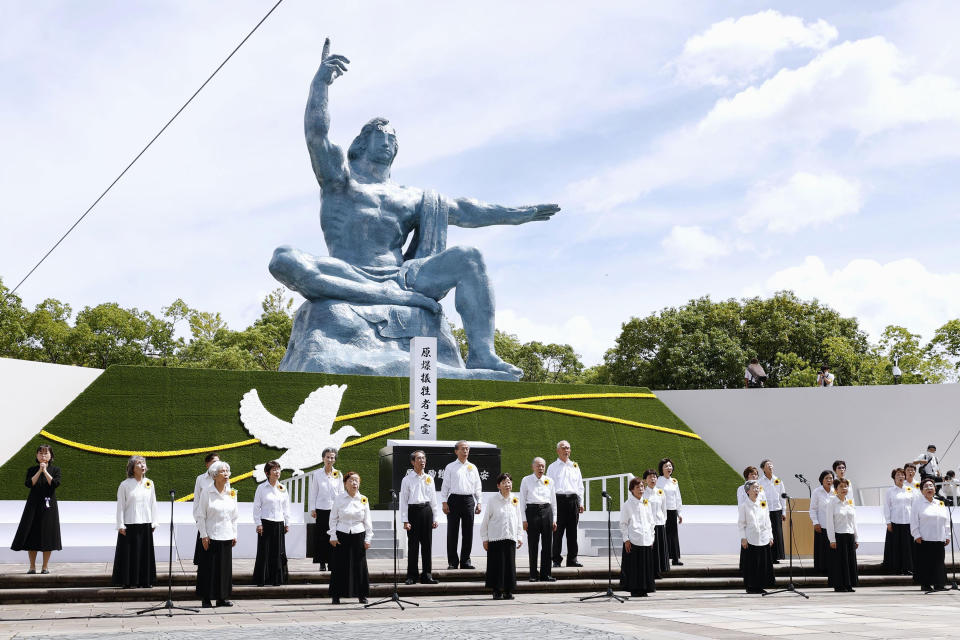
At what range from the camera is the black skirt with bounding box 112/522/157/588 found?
776 centimetres

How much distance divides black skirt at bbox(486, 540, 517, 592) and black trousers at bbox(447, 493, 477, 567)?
1.12m

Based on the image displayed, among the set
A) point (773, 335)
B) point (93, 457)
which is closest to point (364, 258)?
point (93, 457)

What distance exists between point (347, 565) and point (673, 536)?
168 inches

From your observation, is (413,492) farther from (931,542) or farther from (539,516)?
(931,542)

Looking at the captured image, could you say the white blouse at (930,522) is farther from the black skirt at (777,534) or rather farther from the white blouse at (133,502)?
the white blouse at (133,502)

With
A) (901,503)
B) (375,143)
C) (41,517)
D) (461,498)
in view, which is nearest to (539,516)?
(461,498)

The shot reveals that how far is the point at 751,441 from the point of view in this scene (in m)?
16.6

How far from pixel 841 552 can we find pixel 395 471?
15.8 feet

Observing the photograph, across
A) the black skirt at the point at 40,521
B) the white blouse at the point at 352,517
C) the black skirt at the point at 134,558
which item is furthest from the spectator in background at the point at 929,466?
the black skirt at the point at 40,521

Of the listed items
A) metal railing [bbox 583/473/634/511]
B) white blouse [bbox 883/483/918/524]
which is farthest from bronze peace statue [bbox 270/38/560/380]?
white blouse [bbox 883/483/918/524]

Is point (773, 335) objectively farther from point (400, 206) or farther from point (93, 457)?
point (93, 457)

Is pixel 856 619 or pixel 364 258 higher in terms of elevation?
pixel 364 258

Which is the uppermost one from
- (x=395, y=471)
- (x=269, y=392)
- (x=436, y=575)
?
(x=269, y=392)

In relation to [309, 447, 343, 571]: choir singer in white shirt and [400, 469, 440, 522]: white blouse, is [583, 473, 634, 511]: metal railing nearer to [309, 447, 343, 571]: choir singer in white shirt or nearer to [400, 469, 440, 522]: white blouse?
[400, 469, 440, 522]: white blouse
